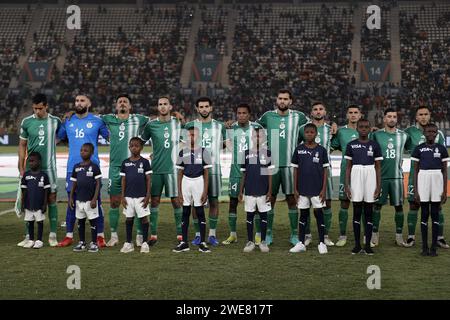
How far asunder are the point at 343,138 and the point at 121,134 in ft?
10.3

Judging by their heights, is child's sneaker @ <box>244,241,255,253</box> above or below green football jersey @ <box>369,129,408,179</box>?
below

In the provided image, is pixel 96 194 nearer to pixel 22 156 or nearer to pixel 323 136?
pixel 22 156

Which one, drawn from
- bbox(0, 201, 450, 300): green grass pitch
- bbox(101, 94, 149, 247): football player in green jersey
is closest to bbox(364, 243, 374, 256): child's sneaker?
bbox(0, 201, 450, 300): green grass pitch

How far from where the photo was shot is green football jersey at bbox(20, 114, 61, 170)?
9234 mm

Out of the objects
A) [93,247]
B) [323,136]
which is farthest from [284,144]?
[93,247]

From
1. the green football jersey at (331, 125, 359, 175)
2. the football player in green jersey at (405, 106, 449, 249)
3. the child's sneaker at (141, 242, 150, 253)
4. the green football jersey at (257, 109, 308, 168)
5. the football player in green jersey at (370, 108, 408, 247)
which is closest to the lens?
the child's sneaker at (141, 242, 150, 253)

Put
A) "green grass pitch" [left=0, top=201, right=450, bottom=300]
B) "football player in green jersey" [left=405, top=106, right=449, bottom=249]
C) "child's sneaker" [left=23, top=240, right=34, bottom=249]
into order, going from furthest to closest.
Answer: "football player in green jersey" [left=405, top=106, right=449, bottom=249] → "child's sneaker" [left=23, top=240, right=34, bottom=249] → "green grass pitch" [left=0, top=201, right=450, bottom=300]

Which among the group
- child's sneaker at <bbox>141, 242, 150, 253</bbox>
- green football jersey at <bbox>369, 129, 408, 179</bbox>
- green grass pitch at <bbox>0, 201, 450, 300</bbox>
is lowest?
green grass pitch at <bbox>0, 201, 450, 300</bbox>

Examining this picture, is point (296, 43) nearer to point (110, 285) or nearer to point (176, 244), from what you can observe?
point (176, 244)

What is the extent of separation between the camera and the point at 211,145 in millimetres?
9289

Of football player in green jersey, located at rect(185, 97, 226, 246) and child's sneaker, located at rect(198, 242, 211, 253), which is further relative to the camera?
football player in green jersey, located at rect(185, 97, 226, 246)

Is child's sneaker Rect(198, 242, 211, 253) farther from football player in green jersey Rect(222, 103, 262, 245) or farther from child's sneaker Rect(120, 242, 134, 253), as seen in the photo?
child's sneaker Rect(120, 242, 134, 253)

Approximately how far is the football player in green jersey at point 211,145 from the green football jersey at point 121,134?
0.77 m
